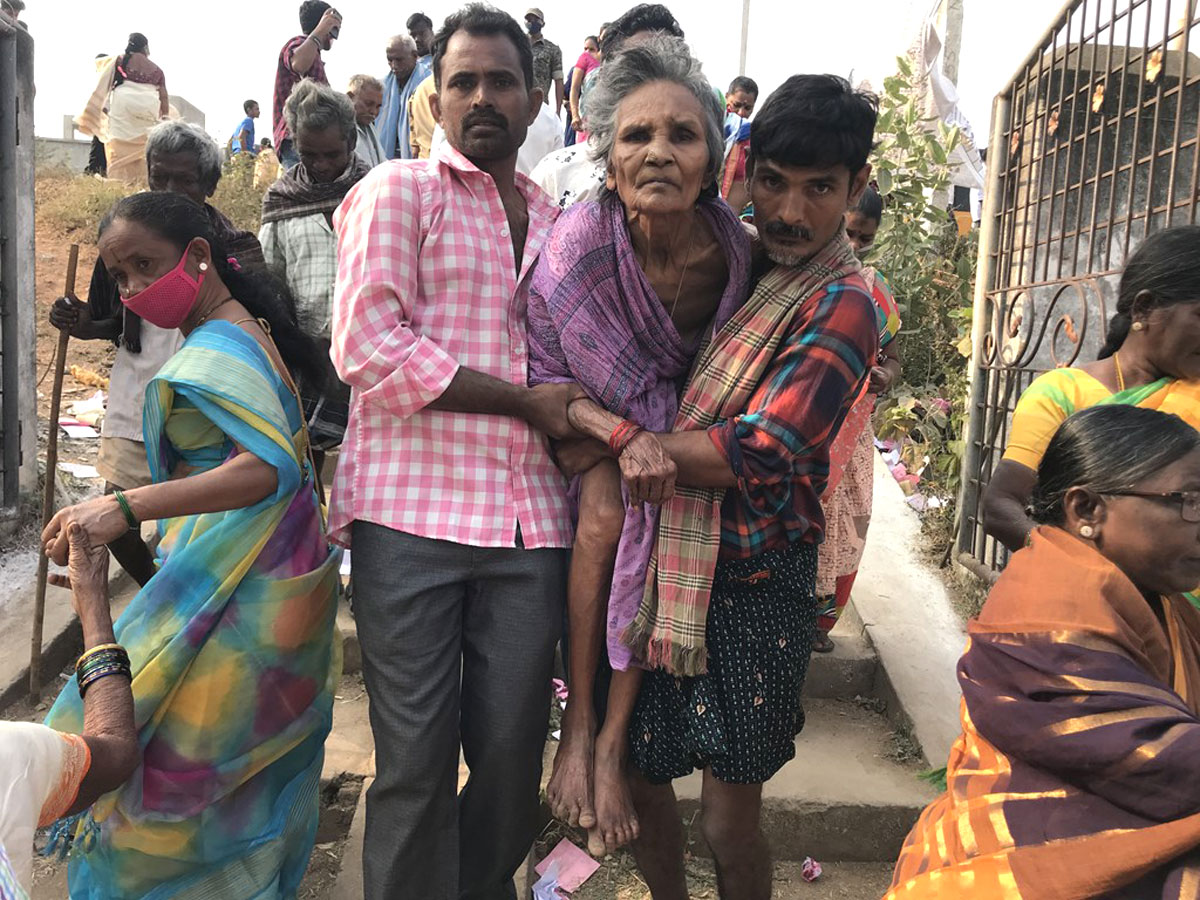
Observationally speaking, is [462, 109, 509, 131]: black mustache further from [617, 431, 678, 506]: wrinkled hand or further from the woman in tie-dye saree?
[617, 431, 678, 506]: wrinkled hand

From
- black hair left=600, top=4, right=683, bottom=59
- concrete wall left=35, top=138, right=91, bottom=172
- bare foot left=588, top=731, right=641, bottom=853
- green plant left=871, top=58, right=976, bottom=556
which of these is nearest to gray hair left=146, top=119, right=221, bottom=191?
black hair left=600, top=4, right=683, bottom=59

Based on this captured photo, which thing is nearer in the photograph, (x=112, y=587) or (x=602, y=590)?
(x=602, y=590)

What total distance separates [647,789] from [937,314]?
518 cm

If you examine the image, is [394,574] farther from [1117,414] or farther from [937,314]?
[937,314]

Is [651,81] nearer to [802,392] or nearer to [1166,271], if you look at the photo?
[802,392]

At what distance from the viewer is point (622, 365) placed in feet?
6.47

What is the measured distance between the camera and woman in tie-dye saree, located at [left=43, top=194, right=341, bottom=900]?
7.18 feet

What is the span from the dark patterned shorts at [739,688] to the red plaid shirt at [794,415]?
104mm

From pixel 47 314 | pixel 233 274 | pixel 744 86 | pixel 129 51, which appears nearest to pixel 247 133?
pixel 129 51

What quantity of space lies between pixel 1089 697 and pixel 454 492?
1334mm

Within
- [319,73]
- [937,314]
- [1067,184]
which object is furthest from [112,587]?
[937,314]

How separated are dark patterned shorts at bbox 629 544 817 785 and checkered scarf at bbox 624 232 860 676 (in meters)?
0.07

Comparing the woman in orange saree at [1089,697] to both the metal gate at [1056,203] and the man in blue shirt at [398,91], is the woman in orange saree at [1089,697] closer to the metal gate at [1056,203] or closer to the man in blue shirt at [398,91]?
the metal gate at [1056,203]

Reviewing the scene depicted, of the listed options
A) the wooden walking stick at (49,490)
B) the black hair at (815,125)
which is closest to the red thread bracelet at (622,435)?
the black hair at (815,125)
